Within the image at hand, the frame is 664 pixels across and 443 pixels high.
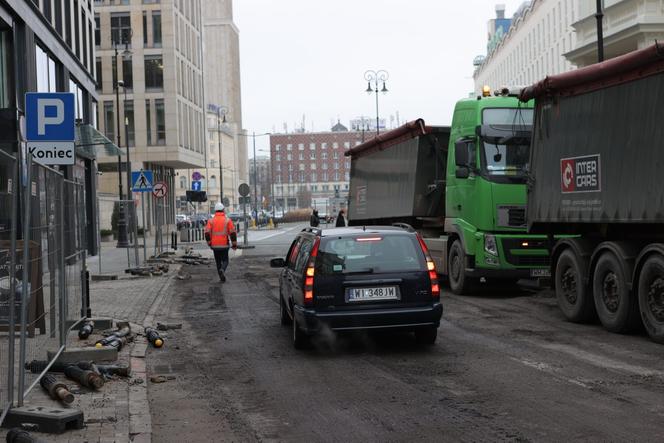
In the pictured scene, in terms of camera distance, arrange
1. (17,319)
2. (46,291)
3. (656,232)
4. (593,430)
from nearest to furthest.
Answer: (593,430)
(17,319)
(46,291)
(656,232)

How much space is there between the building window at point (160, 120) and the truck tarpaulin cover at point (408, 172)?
4184cm

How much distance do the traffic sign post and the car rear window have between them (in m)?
3.91

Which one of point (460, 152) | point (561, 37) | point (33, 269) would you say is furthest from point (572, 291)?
point (561, 37)

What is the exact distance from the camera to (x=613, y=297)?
35.1 ft

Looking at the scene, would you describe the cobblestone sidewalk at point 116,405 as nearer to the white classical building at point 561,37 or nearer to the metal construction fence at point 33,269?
the metal construction fence at point 33,269

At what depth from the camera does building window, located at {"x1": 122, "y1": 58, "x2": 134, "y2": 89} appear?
63844 millimetres

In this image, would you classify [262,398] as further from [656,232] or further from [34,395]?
[656,232]

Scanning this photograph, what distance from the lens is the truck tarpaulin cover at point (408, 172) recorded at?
18062mm

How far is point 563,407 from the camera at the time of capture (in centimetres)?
655

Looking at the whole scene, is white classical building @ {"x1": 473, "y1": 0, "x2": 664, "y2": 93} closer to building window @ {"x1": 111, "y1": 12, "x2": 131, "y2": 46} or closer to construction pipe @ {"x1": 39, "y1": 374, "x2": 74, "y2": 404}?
construction pipe @ {"x1": 39, "y1": 374, "x2": 74, "y2": 404}

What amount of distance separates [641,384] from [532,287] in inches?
403

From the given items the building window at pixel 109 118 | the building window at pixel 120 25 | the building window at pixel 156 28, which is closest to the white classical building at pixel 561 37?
the building window at pixel 156 28

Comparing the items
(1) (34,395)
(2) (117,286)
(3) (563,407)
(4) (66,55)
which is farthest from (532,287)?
(4) (66,55)

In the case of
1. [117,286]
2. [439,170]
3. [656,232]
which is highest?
[439,170]
